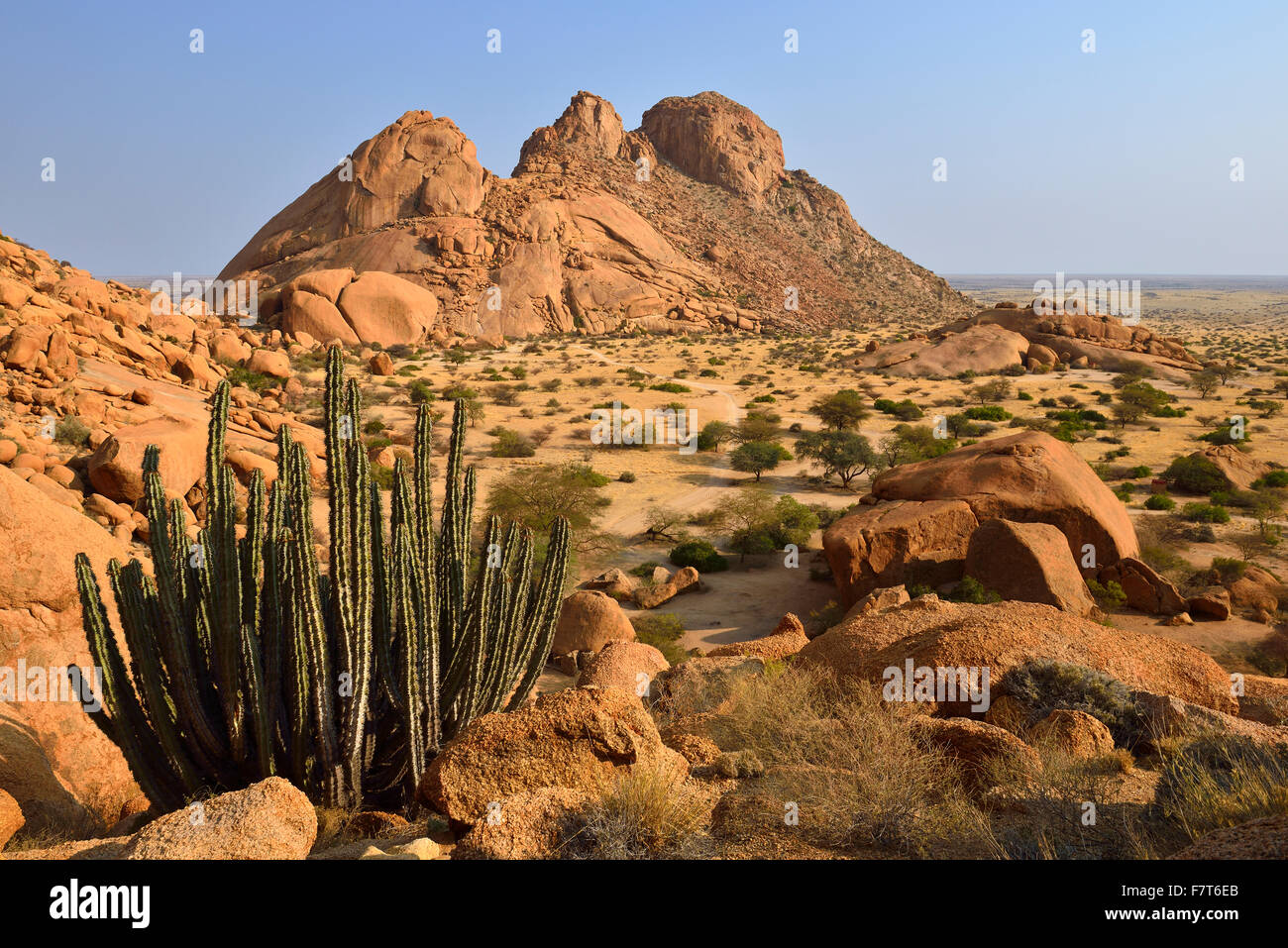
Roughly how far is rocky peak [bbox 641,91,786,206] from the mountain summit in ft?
0.62

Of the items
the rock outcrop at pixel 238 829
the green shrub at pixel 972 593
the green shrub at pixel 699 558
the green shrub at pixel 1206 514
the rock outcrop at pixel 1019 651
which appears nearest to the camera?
the rock outcrop at pixel 238 829

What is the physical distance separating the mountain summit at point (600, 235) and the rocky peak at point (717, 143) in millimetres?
190

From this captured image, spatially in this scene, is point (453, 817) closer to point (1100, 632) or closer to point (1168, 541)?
point (1100, 632)

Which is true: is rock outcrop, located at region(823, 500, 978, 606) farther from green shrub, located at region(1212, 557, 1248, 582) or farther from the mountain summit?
the mountain summit

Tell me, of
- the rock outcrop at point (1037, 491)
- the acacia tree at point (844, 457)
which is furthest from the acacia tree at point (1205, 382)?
the rock outcrop at point (1037, 491)

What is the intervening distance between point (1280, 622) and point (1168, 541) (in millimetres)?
Result: 4149

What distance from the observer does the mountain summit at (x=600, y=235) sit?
51.4 metres

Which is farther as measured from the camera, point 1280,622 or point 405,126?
point 405,126

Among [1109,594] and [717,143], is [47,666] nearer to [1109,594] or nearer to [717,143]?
Answer: [1109,594]

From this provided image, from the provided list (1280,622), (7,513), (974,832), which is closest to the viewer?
(974,832)

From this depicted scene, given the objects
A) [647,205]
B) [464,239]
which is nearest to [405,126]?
[464,239]

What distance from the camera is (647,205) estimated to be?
7425 cm

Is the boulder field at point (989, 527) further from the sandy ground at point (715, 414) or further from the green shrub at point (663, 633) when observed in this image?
the green shrub at point (663, 633)
